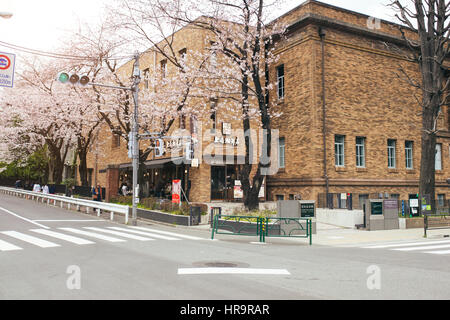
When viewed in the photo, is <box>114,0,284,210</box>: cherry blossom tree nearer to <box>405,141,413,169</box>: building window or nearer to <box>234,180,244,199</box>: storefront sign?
<box>234,180,244,199</box>: storefront sign

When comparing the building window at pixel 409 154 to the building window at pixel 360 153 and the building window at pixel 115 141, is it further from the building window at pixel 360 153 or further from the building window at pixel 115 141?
the building window at pixel 115 141

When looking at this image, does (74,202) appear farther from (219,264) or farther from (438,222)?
(438,222)

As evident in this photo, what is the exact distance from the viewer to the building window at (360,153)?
25953 mm

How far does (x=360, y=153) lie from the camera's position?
26094 mm

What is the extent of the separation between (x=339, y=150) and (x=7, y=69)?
19362 mm

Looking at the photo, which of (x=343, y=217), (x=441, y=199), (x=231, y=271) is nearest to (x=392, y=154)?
(x=441, y=199)

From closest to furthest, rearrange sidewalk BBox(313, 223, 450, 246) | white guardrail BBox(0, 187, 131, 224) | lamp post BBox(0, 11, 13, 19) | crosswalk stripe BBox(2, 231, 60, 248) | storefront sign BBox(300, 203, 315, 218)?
1. crosswalk stripe BBox(2, 231, 60, 248)
2. lamp post BBox(0, 11, 13, 19)
3. sidewalk BBox(313, 223, 450, 246)
4. storefront sign BBox(300, 203, 315, 218)
5. white guardrail BBox(0, 187, 131, 224)

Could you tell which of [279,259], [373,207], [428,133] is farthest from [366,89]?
[279,259]

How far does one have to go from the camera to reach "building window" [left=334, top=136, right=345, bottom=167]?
989 inches

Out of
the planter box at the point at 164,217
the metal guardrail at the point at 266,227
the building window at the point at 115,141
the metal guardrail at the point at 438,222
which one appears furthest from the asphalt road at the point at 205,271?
the building window at the point at 115,141

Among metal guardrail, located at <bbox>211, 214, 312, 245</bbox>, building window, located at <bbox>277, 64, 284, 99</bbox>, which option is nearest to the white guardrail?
metal guardrail, located at <bbox>211, 214, 312, 245</bbox>

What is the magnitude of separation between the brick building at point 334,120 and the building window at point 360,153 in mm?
68

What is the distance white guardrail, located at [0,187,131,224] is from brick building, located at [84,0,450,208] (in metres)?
3.17

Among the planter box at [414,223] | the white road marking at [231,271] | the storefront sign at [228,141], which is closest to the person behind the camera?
the white road marking at [231,271]
